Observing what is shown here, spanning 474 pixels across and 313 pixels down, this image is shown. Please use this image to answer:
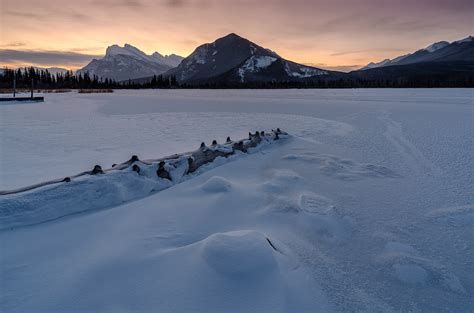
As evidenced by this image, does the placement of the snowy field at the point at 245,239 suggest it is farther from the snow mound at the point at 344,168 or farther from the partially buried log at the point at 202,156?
the partially buried log at the point at 202,156

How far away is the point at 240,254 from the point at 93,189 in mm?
2791

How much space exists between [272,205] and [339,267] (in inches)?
67.7

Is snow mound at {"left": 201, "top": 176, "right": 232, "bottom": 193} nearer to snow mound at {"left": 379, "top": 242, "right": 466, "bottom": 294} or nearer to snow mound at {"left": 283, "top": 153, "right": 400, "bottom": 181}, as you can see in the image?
snow mound at {"left": 283, "top": 153, "right": 400, "bottom": 181}

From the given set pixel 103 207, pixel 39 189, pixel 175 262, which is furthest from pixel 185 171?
pixel 175 262

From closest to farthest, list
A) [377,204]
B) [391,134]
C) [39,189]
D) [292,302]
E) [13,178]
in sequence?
[292,302]
[39,189]
[377,204]
[13,178]
[391,134]

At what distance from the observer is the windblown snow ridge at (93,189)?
13.2 feet

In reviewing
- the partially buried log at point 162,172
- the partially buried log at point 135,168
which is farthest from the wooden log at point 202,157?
the partially buried log at point 135,168

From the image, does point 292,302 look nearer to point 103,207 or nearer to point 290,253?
point 290,253

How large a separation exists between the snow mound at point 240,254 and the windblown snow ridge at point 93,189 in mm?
2289

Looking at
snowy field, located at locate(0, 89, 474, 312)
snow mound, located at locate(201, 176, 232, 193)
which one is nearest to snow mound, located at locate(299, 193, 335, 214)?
snowy field, located at locate(0, 89, 474, 312)

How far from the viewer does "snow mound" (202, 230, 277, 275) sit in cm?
299

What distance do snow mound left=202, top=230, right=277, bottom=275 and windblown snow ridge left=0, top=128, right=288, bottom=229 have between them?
90.1 inches

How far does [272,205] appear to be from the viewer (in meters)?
4.90

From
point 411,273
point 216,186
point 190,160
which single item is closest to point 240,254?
point 411,273
